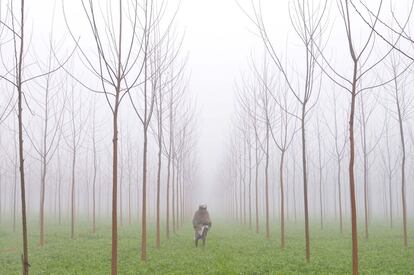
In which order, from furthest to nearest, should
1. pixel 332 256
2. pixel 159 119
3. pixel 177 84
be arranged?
1. pixel 177 84
2. pixel 159 119
3. pixel 332 256

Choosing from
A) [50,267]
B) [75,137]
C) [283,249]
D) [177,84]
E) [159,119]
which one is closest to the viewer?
[50,267]

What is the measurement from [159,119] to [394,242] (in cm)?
1076

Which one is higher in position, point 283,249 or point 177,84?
point 177,84

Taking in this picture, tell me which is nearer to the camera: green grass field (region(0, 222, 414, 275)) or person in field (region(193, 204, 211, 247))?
green grass field (region(0, 222, 414, 275))

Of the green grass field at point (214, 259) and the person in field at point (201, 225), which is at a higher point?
the person in field at point (201, 225)

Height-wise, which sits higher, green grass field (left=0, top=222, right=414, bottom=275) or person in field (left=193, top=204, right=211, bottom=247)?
person in field (left=193, top=204, right=211, bottom=247)

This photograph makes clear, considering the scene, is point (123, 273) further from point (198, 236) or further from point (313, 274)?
point (198, 236)

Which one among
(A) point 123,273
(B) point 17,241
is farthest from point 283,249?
(B) point 17,241

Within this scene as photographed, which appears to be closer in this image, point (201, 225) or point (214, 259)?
point (214, 259)

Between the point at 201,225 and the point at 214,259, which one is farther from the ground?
the point at 201,225

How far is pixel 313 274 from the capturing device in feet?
30.3

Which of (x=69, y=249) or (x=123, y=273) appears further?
(x=69, y=249)

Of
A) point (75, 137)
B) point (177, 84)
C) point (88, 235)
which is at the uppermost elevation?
point (177, 84)

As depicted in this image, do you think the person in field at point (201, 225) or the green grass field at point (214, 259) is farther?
the person in field at point (201, 225)
